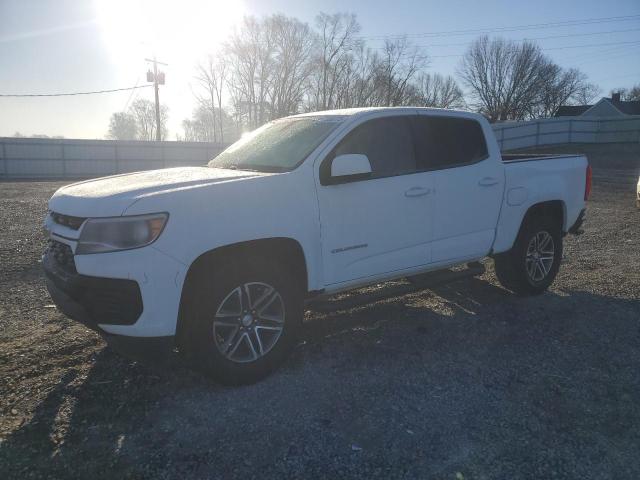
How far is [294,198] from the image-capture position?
12.2ft

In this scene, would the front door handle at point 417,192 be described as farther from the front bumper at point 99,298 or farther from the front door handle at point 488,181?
the front bumper at point 99,298

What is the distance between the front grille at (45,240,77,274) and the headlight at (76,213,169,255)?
22 cm

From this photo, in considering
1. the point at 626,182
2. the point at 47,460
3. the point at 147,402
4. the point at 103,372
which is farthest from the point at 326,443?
the point at 626,182

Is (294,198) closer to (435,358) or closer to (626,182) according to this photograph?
(435,358)

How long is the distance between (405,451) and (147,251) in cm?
188

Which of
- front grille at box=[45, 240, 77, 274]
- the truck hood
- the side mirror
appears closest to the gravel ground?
front grille at box=[45, 240, 77, 274]

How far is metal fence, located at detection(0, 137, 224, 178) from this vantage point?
1145 inches

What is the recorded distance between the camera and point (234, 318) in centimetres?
354

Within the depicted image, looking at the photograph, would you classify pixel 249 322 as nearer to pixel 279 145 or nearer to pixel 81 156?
pixel 279 145

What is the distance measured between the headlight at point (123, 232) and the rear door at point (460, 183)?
244cm

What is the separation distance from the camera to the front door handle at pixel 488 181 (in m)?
4.96

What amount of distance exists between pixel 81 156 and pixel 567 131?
102ft

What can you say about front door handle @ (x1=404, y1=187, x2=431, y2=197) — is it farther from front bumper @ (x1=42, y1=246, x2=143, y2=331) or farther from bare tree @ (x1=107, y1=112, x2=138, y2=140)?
bare tree @ (x1=107, y1=112, x2=138, y2=140)

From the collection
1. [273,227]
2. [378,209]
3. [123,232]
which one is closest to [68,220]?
[123,232]
